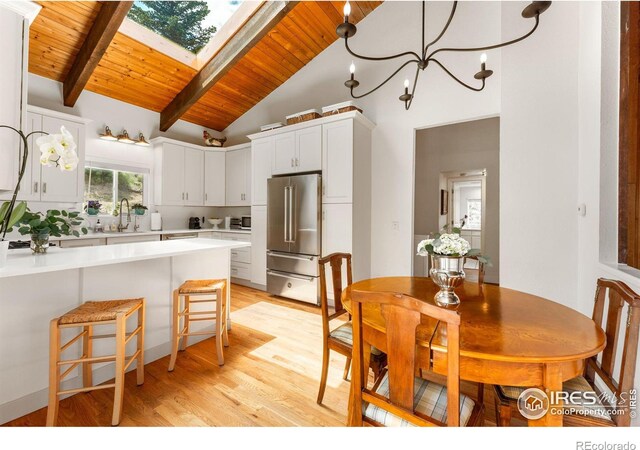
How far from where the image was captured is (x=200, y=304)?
2469 mm

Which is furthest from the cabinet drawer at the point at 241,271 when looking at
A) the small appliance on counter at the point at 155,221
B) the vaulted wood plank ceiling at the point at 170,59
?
the vaulted wood plank ceiling at the point at 170,59

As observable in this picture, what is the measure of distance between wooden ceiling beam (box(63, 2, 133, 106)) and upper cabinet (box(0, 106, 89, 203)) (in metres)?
0.43

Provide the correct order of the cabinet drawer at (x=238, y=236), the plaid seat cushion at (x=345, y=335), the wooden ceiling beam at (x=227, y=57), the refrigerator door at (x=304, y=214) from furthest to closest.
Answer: the cabinet drawer at (x=238, y=236) < the refrigerator door at (x=304, y=214) < the wooden ceiling beam at (x=227, y=57) < the plaid seat cushion at (x=345, y=335)

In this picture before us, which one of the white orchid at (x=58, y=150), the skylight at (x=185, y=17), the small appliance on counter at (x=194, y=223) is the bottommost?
the small appliance on counter at (x=194, y=223)

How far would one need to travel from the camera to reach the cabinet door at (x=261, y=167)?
4078 mm

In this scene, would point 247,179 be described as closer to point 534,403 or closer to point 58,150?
point 58,150

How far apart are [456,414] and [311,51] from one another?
4792 mm

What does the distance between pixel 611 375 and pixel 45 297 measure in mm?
2899

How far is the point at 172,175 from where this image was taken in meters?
4.58

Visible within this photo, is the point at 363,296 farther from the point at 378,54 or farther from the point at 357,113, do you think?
the point at 378,54

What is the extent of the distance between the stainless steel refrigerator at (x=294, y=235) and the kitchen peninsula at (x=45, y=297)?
1.67 m

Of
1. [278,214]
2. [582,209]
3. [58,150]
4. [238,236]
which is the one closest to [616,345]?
[582,209]
